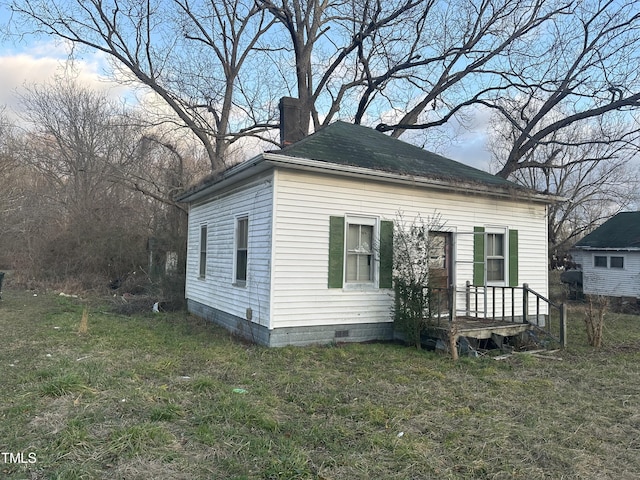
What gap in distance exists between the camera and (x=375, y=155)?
9578mm

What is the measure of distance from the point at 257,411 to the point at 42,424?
75.4 inches

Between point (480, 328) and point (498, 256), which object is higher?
point (498, 256)

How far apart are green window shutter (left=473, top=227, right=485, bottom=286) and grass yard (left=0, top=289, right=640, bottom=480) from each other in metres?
2.37

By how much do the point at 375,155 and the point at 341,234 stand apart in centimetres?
222

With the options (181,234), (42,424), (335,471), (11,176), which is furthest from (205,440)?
(11,176)

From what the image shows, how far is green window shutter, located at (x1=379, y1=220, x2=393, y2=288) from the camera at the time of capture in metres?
8.77

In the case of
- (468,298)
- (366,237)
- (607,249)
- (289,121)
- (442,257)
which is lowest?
(468,298)

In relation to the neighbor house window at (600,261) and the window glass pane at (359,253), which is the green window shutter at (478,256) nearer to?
the window glass pane at (359,253)

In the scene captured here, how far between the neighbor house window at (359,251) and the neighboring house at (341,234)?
0.07 ft

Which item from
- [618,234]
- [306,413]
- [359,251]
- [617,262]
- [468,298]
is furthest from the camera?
[618,234]

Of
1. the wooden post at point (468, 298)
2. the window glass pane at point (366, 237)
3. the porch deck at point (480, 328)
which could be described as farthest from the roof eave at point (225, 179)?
the wooden post at point (468, 298)

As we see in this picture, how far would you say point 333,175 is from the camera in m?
8.35

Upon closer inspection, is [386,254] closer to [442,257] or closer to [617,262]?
[442,257]

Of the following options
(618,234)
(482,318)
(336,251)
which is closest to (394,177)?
(336,251)
